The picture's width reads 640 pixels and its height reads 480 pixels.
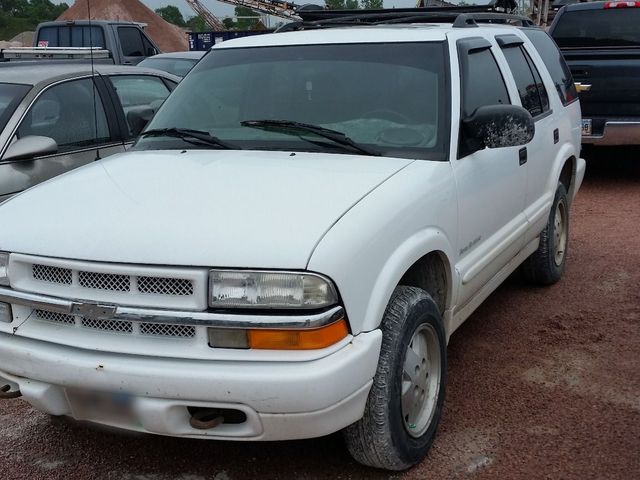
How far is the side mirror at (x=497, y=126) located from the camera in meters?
3.75

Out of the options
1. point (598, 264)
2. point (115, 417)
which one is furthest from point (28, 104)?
point (598, 264)

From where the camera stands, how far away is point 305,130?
3854mm

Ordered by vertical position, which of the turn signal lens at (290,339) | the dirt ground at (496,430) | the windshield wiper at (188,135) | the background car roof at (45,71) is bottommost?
the dirt ground at (496,430)

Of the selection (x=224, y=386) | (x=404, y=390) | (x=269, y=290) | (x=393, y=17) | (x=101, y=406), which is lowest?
(x=404, y=390)

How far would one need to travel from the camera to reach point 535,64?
531 cm

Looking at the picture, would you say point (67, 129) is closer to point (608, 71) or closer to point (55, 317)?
point (55, 317)

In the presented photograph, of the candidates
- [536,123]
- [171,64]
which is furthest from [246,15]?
[536,123]

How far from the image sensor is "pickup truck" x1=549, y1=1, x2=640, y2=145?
28.6ft

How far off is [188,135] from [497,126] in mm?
1547

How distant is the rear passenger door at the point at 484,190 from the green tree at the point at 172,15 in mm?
70371

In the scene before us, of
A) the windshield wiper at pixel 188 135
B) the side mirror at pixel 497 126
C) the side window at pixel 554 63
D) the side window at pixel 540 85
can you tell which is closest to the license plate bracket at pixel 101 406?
the windshield wiper at pixel 188 135

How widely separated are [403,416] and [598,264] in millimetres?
3653

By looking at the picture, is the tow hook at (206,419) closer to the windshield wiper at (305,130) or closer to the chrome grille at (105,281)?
the chrome grille at (105,281)

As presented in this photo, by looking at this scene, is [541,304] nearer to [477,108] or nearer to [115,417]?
[477,108]
